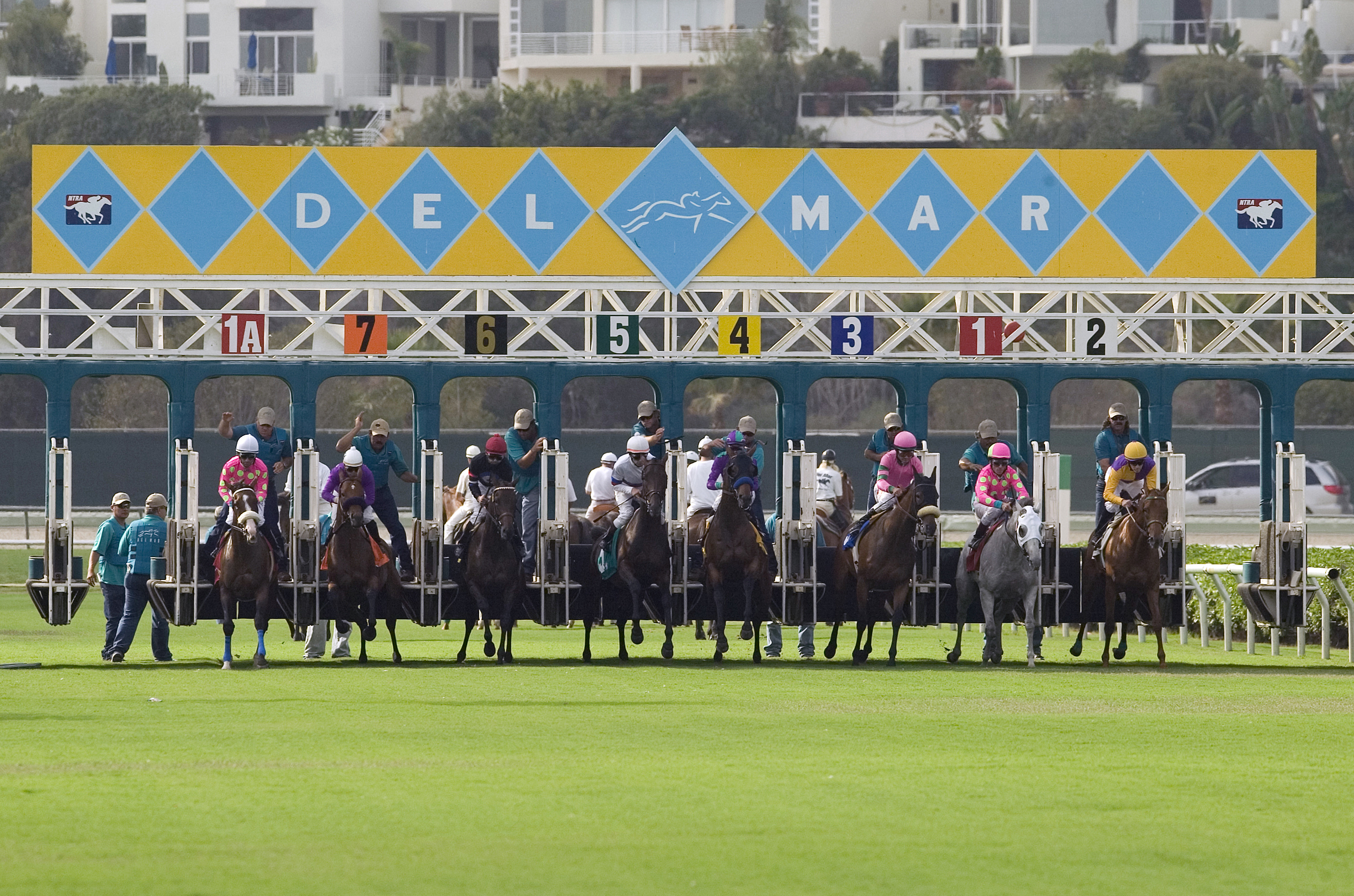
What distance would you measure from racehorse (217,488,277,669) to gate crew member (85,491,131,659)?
124cm

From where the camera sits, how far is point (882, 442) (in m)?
16.8

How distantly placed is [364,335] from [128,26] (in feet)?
172

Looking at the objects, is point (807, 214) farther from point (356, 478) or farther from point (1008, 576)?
point (356, 478)

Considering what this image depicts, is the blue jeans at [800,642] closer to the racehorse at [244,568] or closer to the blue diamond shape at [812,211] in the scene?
the blue diamond shape at [812,211]

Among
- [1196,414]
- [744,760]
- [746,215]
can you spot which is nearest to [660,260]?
[746,215]

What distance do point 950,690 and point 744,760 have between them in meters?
3.82

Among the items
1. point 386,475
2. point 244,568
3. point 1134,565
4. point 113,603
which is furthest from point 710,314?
point 113,603

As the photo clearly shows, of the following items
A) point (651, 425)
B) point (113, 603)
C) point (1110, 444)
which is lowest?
point (113, 603)

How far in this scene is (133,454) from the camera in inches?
1374

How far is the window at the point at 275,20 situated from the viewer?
211ft

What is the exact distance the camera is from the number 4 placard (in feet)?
56.0

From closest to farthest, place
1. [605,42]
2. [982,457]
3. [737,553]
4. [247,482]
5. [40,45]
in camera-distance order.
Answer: [247,482] < [737,553] < [982,457] < [605,42] < [40,45]

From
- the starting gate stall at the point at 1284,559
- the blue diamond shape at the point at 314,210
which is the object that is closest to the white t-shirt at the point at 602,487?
the blue diamond shape at the point at 314,210

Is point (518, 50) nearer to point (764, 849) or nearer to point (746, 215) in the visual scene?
point (746, 215)
